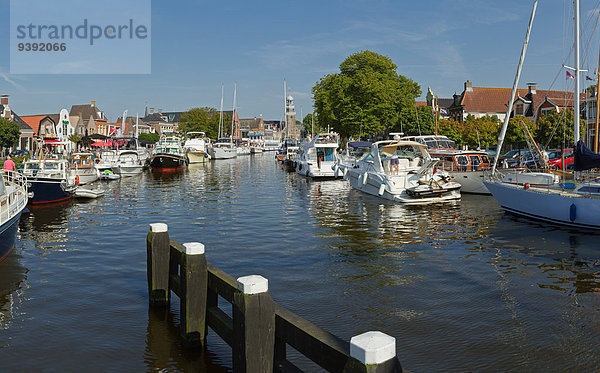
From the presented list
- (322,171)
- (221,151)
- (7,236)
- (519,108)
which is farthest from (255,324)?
(221,151)

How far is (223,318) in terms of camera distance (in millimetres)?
7555

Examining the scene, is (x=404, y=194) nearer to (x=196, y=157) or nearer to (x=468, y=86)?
(x=196, y=157)

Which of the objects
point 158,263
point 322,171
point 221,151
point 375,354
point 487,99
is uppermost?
point 487,99

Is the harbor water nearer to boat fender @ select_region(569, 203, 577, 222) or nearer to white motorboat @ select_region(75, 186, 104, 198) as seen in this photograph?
boat fender @ select_region(569, 203, 577, 222)

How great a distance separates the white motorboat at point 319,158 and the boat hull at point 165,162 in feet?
48.0

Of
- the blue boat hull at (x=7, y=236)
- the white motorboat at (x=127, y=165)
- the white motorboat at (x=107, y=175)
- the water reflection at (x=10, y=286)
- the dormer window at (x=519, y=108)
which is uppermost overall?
the dormer window at (x=519, y=108)

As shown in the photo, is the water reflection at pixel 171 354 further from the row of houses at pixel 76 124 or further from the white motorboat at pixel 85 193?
the row of houses at pixel 76 124

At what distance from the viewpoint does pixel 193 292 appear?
791cm

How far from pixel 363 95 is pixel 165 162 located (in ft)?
86.2

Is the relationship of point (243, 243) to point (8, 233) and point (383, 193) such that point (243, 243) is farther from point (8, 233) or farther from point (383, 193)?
point (383, 193)

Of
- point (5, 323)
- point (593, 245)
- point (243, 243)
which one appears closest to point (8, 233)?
point (5, 323)

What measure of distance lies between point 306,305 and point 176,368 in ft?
11.4

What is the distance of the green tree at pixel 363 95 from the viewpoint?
6406 centimetres

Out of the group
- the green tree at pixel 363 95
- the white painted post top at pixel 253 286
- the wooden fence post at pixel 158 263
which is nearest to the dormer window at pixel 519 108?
the green tree at pixel 363 95
